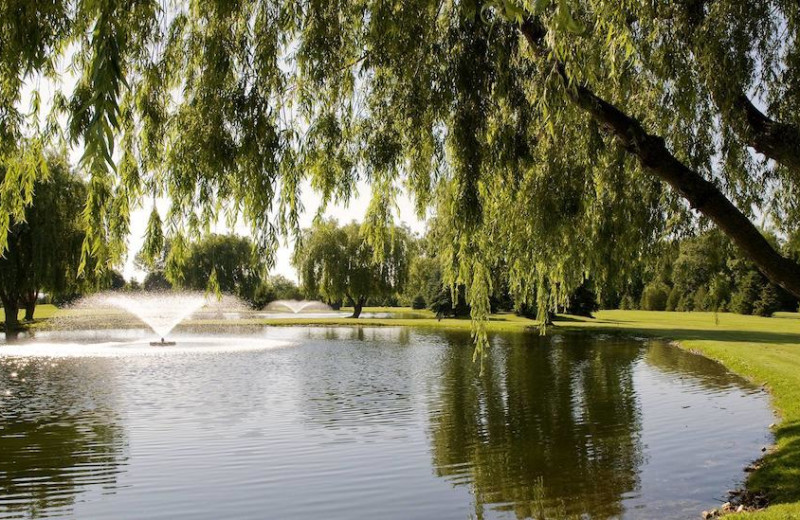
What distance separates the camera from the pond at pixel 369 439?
6.59 meters

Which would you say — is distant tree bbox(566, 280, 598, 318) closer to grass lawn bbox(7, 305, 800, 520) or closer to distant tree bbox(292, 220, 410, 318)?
grass lawn bbox(7, 305, 800, 520)

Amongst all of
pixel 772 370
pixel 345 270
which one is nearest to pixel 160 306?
pixel 345 270

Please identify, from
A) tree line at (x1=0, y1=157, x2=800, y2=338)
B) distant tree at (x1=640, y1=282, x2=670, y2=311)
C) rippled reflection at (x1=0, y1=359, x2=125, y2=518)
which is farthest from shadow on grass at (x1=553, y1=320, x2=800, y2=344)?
distant tree at (x1=640, y1=282, x2=670, y2=311)

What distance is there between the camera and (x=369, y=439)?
9.21 metres

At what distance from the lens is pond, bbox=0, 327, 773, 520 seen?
6.59m

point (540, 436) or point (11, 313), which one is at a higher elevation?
Result: point (11, 313)

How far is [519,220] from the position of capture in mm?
7949

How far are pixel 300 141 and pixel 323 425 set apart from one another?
5463 millimetres

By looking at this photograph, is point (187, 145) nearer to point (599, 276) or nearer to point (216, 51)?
point (216, 51)

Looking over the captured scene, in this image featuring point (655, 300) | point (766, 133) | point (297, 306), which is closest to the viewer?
point (766, 133)

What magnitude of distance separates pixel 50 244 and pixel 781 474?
2806cm

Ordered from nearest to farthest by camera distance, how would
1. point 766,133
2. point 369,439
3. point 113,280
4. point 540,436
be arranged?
point 766,133 → point 113,280 → point 369,439 → point 540,436

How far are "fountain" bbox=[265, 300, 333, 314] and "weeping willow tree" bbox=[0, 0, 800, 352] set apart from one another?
183ft

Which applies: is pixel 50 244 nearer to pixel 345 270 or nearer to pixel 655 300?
pixel 345 270
